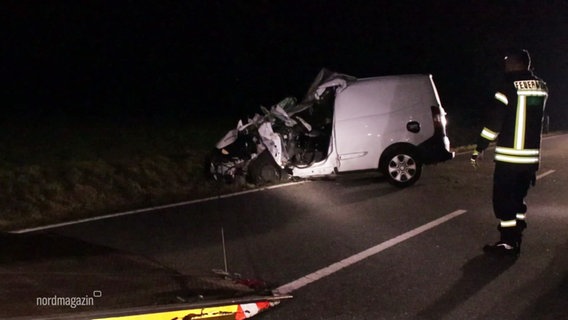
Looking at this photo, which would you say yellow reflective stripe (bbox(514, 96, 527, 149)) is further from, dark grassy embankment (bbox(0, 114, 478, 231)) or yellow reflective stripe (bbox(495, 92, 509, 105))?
dark grassy embankment (bbox(0, 114, 478, 231))

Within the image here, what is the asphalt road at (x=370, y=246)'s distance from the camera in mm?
4715

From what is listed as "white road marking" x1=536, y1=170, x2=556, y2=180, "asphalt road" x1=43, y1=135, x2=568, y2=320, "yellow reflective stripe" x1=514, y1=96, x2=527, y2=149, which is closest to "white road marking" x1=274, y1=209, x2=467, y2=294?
"asphalt road" x1=43, y1=135, x2=568, y2=320

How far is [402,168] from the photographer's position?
9641 millimetres

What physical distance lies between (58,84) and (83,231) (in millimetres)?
18006

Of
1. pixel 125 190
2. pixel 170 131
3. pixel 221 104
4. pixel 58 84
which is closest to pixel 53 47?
pixel 58 84

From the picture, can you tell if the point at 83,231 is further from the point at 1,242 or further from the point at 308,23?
the point at 308,23

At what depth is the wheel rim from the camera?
9.61m

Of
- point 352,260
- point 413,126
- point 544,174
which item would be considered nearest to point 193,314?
point 352,260

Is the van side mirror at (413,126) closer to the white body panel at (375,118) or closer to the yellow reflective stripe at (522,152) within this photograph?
the white body panel at (375,118)

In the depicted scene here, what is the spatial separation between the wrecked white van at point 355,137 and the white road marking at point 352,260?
2.20 m

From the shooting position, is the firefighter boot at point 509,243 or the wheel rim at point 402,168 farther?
the wheel rim at point 402,168

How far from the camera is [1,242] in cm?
379

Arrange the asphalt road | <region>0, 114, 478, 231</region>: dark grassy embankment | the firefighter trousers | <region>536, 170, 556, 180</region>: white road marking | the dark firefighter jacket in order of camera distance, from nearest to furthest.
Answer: the asphalt road < the dark firefighter jacket < the firefighter trousers < <region>0, 114, 478, 231</region>: dark grassy embankment < <region>536, 170, 556, 180</region>: white road marking

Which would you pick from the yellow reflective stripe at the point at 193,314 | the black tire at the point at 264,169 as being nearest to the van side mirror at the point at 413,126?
the black tire at the point at 264,169
